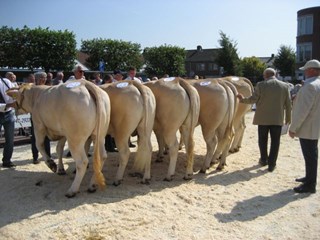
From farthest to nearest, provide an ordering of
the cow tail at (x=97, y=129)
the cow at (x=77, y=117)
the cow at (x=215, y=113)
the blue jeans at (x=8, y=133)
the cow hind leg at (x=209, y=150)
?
the blue jeans at (x=8, y=133), the cow hind leg at (x=209, y=150), the cow at (x=215, y=113), the cow tail at (x=97, y=129), the cow at (x=77, y=117)

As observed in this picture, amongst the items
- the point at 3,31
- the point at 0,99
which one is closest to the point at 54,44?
the point at 3,31

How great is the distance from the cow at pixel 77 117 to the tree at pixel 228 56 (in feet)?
120

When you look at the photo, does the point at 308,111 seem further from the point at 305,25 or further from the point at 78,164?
the point at 305,25

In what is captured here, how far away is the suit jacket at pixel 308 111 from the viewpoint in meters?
5.53

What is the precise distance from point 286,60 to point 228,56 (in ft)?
35.1

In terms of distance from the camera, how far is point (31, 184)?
19.9 feet

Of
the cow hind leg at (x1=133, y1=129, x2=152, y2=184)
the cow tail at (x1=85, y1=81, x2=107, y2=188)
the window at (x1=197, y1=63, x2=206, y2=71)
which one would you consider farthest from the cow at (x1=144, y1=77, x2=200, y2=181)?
the window at (x1=197, y1=63, x2=206, y2=71)

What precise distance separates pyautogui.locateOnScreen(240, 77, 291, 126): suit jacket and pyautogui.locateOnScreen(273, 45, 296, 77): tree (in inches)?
1662

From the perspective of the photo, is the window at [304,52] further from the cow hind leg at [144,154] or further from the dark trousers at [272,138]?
the cow hind leg at [144,154]

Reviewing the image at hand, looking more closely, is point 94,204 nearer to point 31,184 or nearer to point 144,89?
point 31,184

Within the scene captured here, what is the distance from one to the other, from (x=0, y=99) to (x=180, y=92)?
367cm

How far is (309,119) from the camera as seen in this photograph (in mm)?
5684

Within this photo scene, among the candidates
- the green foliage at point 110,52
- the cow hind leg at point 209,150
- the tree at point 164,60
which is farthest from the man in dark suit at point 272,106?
the tree at point 164,60

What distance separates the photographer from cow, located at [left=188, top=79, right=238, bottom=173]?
6875 mm
